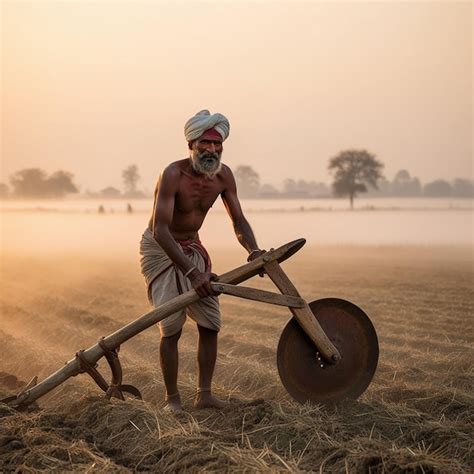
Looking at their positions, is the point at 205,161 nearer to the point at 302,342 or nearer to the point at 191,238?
the point at 191,238

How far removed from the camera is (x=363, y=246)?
25047 millimetres

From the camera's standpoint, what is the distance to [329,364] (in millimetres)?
4949

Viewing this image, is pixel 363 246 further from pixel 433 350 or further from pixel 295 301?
pixel 295 301

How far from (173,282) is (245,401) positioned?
105 centimetres

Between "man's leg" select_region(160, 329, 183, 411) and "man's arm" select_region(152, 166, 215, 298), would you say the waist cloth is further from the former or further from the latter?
"man's arm" select_region(152, 166, 215, 298)

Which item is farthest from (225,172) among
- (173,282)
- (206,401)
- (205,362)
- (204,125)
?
(206,401)

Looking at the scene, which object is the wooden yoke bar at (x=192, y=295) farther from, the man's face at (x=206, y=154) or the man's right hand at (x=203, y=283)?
the man's face at (x=206, y=154)

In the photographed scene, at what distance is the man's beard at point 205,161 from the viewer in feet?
16.1

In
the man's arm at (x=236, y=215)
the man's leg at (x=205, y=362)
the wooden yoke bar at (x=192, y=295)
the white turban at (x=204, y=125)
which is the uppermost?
the white turban at (x=204, y=125)

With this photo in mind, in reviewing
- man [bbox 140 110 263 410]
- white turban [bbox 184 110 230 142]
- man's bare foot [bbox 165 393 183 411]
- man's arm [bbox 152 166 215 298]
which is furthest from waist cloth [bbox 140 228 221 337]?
white turban [bbox 184 110 230 142]

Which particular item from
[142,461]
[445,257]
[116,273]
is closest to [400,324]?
[142,461]

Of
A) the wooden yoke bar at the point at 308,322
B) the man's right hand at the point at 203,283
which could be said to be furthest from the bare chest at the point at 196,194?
the wooden yoke bar at the point at 308,322

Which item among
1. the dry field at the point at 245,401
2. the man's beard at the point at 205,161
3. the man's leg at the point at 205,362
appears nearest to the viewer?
the dry field at the point at 245,401

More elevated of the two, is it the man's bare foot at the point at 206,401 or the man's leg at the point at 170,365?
the man's leg at the point at 170,365
